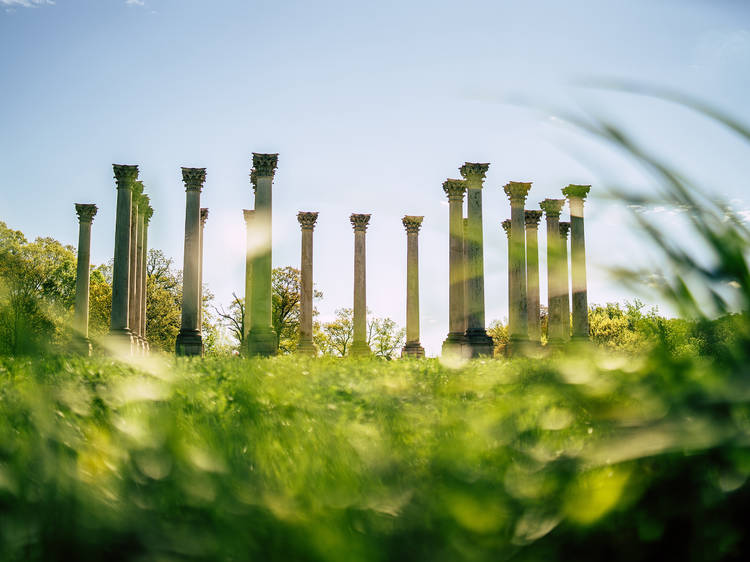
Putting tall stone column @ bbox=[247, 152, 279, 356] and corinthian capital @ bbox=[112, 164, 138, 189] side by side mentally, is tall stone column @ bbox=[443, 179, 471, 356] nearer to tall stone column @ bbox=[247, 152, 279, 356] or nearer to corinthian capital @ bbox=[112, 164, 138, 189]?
tall stone column @ bbox=[247, 152, 279, 356]

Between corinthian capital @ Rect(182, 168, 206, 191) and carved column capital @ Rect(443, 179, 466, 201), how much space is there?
24.4 meters

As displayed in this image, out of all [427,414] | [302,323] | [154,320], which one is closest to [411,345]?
[302,323]

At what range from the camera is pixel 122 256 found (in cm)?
5422

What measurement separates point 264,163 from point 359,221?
18.4m

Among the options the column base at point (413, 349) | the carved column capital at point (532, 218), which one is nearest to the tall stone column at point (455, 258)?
the column base at point (413, 349)

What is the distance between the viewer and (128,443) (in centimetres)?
180

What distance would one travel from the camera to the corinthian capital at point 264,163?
174 feet

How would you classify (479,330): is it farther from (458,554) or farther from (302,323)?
(458,554)

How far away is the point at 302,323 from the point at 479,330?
20576 millimetres

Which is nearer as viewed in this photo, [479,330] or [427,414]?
[427,414]

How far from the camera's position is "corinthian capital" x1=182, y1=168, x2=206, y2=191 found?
56.4 metres

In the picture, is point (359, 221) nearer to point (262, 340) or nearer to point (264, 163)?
point (264, 163)

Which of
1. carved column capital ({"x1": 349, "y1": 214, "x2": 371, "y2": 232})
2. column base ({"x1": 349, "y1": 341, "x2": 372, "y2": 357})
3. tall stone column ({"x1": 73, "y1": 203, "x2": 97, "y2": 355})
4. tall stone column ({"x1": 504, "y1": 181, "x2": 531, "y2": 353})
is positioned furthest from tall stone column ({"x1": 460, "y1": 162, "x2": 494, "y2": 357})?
tall stone column ({"x1": 73, "y1": 203, "x2": 97, "y2": 355})

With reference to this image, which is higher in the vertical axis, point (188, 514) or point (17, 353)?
point (17, 353)
